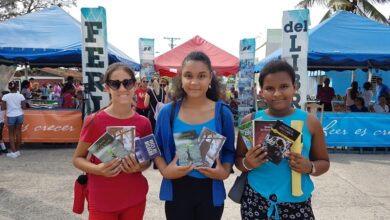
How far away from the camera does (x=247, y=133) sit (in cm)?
227

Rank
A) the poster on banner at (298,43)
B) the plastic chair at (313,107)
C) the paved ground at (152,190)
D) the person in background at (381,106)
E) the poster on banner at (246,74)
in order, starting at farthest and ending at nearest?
1. the poster on banner at (246,74)
2. the person in background at (381,106)
3. the poster on banner at (298,43)
4. the plastic chair at (313,107)
5. the paved ground at (152,190)

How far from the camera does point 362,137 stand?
9.57 m

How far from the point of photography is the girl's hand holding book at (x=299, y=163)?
7.25 ft

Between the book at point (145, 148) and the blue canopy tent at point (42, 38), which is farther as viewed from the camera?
the blue canopy tent at point (42, 38)

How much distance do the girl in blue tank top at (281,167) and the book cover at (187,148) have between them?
308mm

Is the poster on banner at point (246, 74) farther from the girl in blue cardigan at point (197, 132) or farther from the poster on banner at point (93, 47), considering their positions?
the girl in blue cardigan at point (197, 132)

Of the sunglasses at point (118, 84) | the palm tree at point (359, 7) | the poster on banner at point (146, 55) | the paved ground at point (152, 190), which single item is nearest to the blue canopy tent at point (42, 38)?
the paved ground at point (152, 190)

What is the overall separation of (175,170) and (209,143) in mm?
275

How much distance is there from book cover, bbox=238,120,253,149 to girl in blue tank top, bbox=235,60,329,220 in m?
0.05

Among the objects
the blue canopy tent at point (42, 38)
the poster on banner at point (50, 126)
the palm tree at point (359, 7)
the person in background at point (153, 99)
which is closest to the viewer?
the poster on banner at point (50, 126)

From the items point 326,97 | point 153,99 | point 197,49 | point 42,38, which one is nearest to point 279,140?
point 153,99

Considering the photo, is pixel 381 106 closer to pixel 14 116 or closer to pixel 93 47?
pixel 93 47

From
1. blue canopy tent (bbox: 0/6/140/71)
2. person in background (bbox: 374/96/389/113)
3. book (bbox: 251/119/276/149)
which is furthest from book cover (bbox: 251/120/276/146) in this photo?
person in background (bbox: 374/96/389/113)

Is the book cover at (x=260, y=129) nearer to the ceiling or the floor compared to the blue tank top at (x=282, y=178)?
nearer to the ceiling
